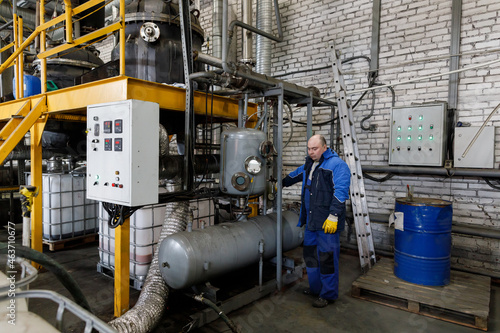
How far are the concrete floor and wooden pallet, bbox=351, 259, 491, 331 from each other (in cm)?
10

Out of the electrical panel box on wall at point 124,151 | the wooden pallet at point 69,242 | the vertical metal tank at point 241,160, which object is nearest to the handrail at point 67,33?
the electrical panel box on wall at point 124,151

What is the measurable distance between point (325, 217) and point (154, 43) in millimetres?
2939

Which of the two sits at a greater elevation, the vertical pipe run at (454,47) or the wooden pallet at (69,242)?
the vertical pipe run at (454,47)

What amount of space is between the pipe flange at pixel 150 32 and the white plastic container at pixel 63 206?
287 cm

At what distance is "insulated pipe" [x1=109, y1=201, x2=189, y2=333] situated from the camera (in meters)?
2.63

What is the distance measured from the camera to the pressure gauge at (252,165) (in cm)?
369

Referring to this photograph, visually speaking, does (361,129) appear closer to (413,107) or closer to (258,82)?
(413,107)

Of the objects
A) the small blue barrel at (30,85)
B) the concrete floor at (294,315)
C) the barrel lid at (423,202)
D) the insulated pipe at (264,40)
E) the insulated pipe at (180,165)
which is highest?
the insulated pipe at (264,40)

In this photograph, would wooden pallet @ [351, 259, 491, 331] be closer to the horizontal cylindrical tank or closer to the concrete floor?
the concrete floor

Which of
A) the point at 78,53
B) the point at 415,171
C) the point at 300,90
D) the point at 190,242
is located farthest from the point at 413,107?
the point at 78,53

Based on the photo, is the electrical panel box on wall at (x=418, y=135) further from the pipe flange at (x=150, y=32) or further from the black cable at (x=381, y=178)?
the pipe flange at (x=150, y=32)

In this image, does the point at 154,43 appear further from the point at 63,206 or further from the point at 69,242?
the point at 69,242

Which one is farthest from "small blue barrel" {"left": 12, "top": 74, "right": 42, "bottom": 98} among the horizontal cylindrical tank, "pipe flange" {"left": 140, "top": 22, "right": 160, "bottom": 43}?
the horizontal cylindrical tank

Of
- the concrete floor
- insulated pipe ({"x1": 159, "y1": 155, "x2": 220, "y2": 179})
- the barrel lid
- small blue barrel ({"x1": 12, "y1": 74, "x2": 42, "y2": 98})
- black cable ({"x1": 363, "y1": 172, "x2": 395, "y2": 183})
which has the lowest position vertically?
the concrete floor
